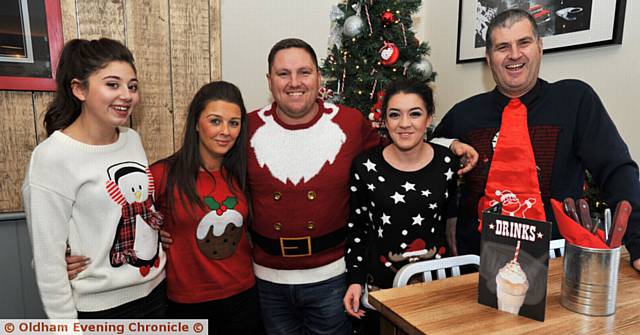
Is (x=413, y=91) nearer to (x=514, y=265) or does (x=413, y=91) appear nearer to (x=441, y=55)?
(x=514, y=265)

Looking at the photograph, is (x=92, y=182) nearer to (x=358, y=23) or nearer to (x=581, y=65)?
(x=358, y=23)

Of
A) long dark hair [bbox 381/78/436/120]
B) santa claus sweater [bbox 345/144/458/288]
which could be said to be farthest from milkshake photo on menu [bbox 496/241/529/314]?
long dark hair [bbox 381/78/436/120]

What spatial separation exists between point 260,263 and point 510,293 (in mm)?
978

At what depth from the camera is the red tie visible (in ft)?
4.83

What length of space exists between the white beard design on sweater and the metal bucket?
898 mm

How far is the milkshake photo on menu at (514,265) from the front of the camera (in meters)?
0.95

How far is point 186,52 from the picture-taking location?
7.94ft

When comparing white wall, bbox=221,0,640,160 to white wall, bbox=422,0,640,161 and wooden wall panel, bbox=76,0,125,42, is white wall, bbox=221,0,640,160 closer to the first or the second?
white wall, bbox=422,0,640,161

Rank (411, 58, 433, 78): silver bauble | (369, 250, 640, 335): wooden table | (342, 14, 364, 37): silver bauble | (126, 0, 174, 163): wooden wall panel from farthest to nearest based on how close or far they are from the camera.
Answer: (411, 58, 433, 78): silver bauble, (342, 14, 364, 37): silver bauble, (126, 0, 174, 163): wooden wall panel, (369, 250, 640, 335): wooden table

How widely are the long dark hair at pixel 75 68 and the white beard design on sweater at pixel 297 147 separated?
1.87 feet

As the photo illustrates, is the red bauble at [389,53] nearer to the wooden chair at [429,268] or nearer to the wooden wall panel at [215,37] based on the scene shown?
the wooden wall panel at [215,37]

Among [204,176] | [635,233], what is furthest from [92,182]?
[635,233]

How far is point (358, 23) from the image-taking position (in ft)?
8.85

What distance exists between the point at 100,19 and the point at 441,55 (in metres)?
2.43
